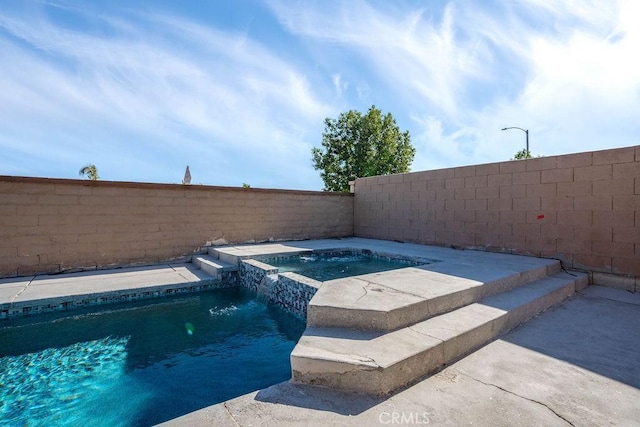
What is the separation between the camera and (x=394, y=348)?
78.6 inches

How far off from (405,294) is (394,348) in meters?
0.80

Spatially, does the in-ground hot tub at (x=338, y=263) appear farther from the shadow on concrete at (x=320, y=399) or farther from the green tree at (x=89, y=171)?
the green tree at (x=89, y=171)

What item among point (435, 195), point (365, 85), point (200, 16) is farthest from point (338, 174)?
point (200, 16)

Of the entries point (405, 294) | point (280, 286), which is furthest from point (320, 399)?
point (280, 286)

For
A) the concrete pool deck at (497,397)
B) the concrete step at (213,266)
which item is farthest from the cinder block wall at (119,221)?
the concrete pool deck at (497,397)

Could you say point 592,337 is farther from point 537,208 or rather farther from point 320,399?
point 537,208

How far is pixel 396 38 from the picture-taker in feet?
20.4

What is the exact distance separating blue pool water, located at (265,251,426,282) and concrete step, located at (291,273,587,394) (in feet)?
7.37

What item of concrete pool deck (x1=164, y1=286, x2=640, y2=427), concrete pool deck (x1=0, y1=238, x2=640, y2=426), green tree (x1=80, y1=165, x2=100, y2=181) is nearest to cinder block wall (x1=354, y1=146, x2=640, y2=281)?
concrete pool deck (x1=0, y1=238, x2=640, y2=426)

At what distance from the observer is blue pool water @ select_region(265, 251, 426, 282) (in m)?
4.96

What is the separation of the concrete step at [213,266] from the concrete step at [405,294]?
2433mm

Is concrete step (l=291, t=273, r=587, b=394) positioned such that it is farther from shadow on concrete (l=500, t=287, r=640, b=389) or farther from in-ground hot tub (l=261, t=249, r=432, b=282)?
in-ground hot tub (l=261, t=249, r=432, b=282)

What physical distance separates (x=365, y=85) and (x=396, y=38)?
349cm

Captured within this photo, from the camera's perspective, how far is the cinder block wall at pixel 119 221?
475cm
